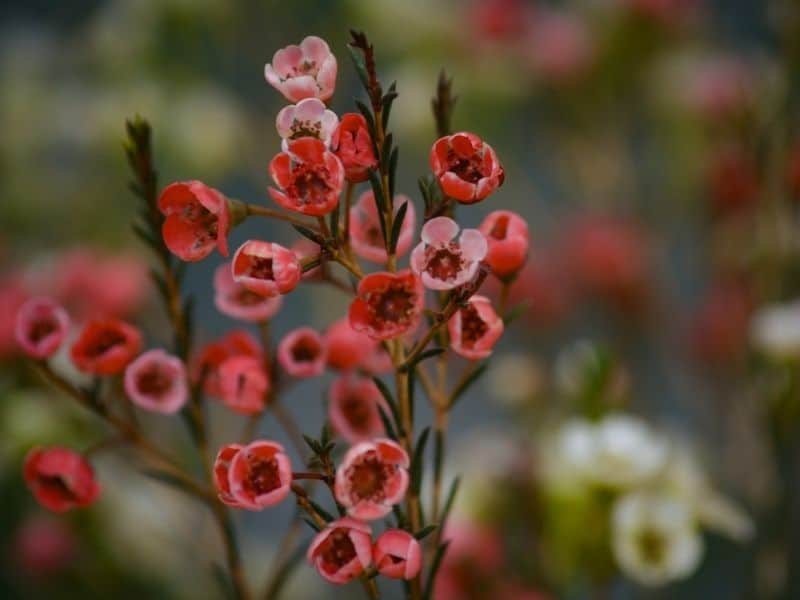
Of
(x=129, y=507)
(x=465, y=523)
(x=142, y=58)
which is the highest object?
(x=142, y=58)

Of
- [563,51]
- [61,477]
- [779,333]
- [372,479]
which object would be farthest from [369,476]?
[563,51]

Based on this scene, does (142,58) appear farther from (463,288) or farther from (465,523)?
(463,288)

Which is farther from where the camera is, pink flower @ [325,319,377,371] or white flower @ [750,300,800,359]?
white flower @ [750,300,800,359]

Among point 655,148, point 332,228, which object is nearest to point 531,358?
point 655,148

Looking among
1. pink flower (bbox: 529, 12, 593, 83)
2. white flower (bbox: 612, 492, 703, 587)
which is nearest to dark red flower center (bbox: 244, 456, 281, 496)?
white flower (bbox: 612, 492, 703, 587)

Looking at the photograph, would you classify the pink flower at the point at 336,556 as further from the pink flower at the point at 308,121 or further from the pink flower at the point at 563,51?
the pink flower at the point at 563,51

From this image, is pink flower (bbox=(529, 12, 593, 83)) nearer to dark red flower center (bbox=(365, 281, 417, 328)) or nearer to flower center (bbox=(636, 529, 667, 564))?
flower center (bbox=(636, 529, 667, 564))

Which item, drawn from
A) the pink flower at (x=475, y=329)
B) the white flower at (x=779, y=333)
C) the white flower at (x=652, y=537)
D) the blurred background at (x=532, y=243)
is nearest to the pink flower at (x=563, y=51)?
the blurred background at (x=532, y=243)
